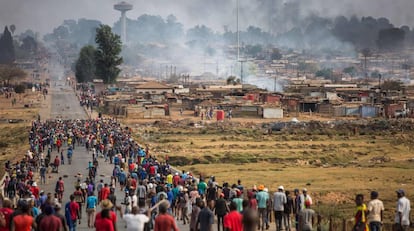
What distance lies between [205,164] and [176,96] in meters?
41.7

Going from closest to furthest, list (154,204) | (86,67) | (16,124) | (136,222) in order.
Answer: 1. (136,222)
2. (154,204)
3. (16,124)
4. (86,67)

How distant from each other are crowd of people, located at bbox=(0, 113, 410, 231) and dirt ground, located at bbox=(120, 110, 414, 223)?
4.75 m

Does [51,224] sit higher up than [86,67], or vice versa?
[86,67]

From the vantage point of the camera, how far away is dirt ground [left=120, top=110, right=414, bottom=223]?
31000mm

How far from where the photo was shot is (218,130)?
59.1m

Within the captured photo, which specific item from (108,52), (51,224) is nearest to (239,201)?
(51,224)

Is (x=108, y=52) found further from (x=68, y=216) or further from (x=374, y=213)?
(x=374, y=213)

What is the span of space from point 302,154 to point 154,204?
1054 inches

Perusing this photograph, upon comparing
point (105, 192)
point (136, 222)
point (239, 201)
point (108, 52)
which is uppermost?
point (108, 52)

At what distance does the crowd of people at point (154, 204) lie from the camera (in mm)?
12391

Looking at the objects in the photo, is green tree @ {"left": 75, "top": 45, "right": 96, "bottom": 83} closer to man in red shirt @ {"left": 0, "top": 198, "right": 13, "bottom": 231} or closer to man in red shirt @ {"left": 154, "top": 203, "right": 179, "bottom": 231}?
man in red shirt @ {"left": 0, "top": 198, "right": 13, "bottom": 231}

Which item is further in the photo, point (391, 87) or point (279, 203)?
point (391, 87)

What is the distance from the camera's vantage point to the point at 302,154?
4416 cm

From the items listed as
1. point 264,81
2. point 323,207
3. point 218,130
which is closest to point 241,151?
point 218,130
